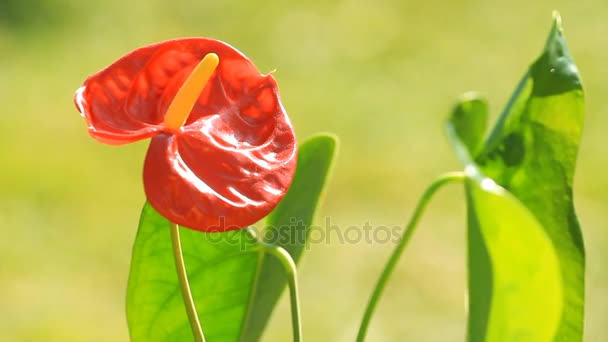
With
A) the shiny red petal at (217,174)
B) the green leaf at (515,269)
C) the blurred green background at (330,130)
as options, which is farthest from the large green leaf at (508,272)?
the blurred green background at (330,130)

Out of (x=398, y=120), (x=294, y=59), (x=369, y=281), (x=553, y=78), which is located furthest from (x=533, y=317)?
(x=294, y=59)

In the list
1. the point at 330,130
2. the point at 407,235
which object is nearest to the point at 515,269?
the point at 407,235

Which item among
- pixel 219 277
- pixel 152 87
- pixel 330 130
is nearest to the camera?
pixel 152 87

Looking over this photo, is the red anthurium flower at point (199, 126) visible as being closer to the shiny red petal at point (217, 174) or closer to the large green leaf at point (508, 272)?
the shiny red petal at point (217, 174)

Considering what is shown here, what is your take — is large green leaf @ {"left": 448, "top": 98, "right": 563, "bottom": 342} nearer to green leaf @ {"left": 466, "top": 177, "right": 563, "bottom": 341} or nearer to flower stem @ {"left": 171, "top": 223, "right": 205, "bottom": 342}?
green leaf @ {"left": 466, "top": 177, "right": 563, "bottom": 341}

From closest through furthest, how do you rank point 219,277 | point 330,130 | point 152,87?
point 152,87, point 219,277, point 330,130

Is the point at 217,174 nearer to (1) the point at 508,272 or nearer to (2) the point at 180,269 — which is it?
(2) the point at 180,269

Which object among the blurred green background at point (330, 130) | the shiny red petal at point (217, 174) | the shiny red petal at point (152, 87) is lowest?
the blurred green background at point (330, 130)

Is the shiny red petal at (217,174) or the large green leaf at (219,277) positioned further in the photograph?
the large green leaf at (219,277)
